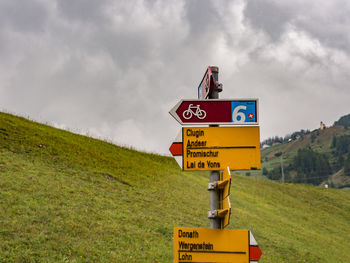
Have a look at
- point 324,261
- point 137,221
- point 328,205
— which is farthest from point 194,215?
point 328,205

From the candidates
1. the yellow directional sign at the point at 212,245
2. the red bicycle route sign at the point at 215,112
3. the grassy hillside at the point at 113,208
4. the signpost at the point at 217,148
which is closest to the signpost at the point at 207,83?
the red bicycle route sign at the point at 215,112

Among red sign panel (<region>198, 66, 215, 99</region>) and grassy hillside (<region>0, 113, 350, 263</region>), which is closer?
red sign panel (<region>198, 66, 215, 99</region>)

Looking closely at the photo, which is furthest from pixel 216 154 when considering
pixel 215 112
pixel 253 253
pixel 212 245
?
pixel 253 253

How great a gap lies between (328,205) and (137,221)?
1148 inches

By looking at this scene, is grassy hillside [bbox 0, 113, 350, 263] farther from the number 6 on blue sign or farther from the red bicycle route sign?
the number 6 on blue sign

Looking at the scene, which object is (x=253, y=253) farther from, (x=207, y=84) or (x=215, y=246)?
(x=207, y=84)

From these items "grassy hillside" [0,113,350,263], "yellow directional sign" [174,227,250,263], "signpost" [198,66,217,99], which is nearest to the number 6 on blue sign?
"signpost" [198,66,217,99]

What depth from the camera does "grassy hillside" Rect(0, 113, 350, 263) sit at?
14.7 meters

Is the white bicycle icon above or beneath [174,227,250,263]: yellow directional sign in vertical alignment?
above

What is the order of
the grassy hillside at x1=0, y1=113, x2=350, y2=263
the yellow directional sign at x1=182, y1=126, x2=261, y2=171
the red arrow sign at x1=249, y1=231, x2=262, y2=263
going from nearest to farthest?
the red arrow sign at x1=249, y1=231, x2=262, y2=263 → the yellow directional sign at x1=182, y1=126, x2=261, y2=171 → the grassy hillside at x1=0, y1=113, x2=350, y2=263

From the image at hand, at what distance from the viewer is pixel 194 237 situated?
22.1 feet

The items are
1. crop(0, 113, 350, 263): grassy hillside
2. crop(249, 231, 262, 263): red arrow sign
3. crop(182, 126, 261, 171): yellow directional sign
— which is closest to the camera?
crop(249, 231, 262, 263): red arrow sign

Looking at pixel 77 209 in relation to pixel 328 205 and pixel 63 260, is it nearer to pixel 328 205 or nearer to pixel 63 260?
pixel 63 260

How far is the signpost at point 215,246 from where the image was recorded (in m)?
6.59
